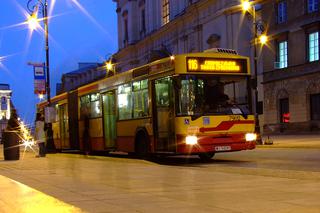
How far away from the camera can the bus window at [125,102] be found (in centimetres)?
2072

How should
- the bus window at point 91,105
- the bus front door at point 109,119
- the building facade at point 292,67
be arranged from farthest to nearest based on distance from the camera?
1. the building facade at point 292,67
2. the bus window at point 91,105
3. the bus front door at point 109,119

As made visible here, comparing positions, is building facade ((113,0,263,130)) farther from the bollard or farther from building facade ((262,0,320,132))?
the bollard

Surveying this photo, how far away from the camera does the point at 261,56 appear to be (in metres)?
49.9

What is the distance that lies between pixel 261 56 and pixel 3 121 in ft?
310

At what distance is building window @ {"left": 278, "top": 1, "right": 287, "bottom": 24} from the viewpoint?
46.3 meters

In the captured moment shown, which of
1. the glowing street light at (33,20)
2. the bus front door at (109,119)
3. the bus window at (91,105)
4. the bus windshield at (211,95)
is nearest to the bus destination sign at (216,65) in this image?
the bus windshield at (211,95)

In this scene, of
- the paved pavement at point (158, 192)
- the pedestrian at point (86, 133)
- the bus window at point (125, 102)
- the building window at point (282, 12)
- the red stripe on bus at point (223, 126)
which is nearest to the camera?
the paved pavement at point (158, 192)

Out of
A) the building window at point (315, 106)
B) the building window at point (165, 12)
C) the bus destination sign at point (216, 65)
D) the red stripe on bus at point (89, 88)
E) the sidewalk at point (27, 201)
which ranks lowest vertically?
the sidewalk at point (27, 201)

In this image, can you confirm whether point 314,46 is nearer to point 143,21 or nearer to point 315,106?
point 315,106

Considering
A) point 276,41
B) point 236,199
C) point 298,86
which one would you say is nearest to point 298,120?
point 298,86

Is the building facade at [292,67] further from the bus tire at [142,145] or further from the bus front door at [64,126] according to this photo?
the bus tire at [142,145]

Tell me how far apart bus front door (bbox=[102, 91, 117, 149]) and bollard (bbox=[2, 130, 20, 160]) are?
3989mm

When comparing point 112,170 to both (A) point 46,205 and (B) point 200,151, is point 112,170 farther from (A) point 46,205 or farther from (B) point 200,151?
(A) point 46,205

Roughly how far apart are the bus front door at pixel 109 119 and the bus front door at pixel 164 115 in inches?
167
